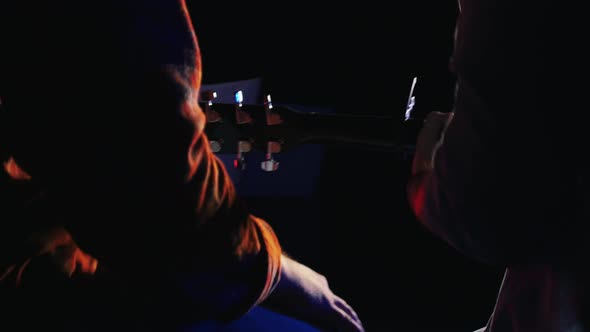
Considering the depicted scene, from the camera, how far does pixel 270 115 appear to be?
1186 millimetres

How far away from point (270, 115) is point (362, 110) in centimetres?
118

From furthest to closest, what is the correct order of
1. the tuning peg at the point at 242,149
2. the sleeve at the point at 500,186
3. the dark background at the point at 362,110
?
1. the dark background at the point at 362,110
2. the tuning peg at the point at 242,149
3. the sleeve at the point at 500,186

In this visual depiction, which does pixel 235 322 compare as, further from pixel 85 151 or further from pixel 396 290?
pixel 396 290

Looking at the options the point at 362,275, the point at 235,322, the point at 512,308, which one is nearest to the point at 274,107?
the point at 235,322

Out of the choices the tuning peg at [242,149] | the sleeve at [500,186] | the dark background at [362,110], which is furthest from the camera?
the dark background at [362,110]

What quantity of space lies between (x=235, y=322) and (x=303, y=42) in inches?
60.6

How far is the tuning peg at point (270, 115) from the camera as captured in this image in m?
1.18

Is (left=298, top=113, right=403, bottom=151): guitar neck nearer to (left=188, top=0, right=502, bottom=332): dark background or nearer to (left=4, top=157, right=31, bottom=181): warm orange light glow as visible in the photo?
(left=4, top=157, right=31, bottom=181): warm orange light glow

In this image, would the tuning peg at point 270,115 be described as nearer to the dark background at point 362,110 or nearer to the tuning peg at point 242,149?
the tuning peg at point 242,149

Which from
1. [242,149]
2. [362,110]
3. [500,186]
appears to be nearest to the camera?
[500,186]

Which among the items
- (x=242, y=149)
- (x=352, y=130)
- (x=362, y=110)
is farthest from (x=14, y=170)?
(x=362, y=110)

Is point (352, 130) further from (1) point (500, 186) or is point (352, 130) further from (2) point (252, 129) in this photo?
(1) point (500, 186)

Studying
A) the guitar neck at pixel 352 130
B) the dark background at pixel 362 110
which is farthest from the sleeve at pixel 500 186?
the dark background at pixel 362 110

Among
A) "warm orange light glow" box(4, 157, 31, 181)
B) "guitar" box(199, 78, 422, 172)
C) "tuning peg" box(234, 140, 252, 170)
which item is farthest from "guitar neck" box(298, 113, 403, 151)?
"warm orange light glow" box(4, 157, 31, 181)
